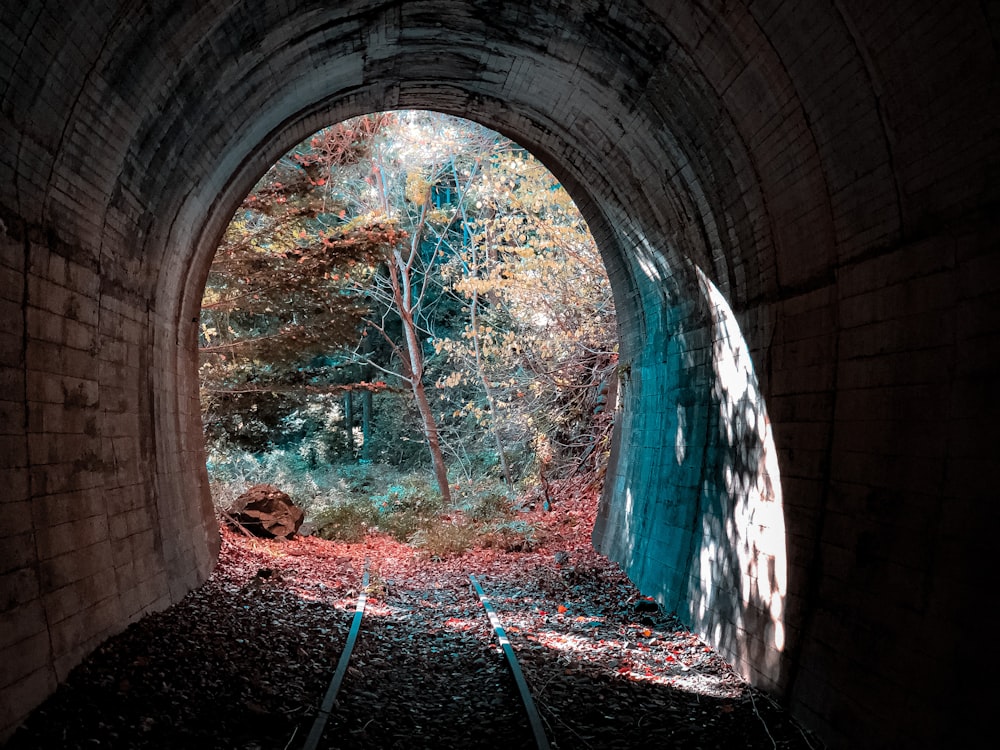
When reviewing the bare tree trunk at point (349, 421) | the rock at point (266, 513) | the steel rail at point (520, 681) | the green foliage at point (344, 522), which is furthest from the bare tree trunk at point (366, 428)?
the steel rail at point (520, 681)

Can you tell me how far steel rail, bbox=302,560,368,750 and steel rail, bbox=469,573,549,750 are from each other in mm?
1368

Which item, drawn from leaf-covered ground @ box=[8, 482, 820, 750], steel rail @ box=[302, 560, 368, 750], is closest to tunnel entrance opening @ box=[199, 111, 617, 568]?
leaf-covered ground @ box=[8, 482, 820, 750]

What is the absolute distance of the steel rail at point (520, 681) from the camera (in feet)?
16.4

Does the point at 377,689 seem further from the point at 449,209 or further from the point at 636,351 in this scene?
the point at 449,209

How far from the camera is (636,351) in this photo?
11.3 m

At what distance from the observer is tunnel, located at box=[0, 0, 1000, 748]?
161 inches

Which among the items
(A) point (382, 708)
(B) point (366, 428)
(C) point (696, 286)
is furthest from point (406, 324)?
(A) point (382, 708)

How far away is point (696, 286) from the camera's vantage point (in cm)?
851

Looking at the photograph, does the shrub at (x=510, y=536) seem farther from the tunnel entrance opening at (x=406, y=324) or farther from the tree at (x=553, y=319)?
the tree at (x=553, y=319)

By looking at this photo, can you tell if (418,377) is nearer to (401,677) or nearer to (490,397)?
(490,397)

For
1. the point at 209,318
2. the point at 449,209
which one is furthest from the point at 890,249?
the point at 449,209

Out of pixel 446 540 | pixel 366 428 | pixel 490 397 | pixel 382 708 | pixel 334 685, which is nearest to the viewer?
pixel 382 708

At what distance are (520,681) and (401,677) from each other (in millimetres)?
1096

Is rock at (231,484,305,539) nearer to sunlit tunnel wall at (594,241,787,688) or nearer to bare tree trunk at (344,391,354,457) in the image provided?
sunlit tunnel wall at (594,241,787,688)
